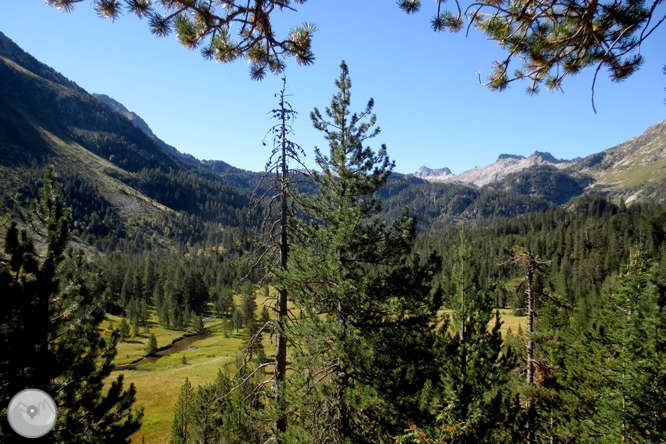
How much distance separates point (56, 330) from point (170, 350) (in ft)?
206

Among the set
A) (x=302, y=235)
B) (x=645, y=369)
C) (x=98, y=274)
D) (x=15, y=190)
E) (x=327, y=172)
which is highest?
(x=15, y=190)

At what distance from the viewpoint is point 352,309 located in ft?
31.4

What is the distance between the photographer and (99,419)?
847 cm

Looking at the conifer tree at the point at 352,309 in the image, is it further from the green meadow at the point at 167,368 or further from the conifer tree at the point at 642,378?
the green meadow at the point at 167,368

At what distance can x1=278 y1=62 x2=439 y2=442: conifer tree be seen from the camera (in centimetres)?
875

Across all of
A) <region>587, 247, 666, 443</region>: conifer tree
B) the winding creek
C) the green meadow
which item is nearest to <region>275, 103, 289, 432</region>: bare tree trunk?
the green meadow

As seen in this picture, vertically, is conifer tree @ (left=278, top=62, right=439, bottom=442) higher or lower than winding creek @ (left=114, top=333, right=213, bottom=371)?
higher

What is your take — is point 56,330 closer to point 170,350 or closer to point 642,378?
point 642,378

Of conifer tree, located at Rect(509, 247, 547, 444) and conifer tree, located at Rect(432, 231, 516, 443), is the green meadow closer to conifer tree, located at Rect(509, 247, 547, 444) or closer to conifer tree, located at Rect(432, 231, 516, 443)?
conifer tree, located at Rect(509, 247, 547, 444)

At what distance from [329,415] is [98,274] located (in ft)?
25.2

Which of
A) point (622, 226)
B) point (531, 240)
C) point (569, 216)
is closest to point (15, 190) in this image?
point (531, 240)

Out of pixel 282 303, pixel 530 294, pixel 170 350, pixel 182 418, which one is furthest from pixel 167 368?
pixel 530 294

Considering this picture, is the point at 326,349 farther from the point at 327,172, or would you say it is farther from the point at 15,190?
the point at 15,190

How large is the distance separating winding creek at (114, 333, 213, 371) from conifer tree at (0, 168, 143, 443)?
157ft
